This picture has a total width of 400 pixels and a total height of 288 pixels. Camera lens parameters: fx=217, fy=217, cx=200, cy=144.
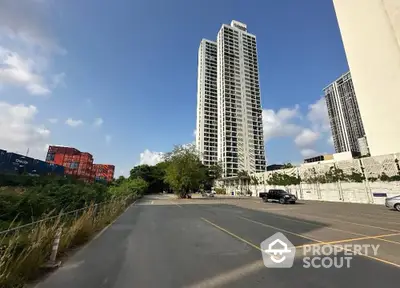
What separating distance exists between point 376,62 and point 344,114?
55.2 meters

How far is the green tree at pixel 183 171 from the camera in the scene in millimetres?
49906

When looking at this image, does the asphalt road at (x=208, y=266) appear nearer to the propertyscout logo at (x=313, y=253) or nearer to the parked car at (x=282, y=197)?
the propertyscout logo at (x=313, y=253)

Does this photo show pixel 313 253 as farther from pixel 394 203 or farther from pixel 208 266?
pixel 394 203

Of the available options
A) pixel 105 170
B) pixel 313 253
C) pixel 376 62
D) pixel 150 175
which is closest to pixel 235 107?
pixel 150 175

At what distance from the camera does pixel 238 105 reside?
122m

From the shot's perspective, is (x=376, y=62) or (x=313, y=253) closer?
(x=313, y=253)

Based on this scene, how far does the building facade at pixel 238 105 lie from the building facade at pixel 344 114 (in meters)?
41.9

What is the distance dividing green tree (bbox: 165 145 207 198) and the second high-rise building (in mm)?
61885

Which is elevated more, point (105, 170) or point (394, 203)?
point (105, 170)

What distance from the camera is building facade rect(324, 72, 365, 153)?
74.9 m

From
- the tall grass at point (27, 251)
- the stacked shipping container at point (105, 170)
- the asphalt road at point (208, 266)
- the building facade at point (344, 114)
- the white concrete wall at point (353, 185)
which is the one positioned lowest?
the asphalt road at point (208, 266)

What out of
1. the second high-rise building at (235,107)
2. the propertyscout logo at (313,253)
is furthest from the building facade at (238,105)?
the propertyscout logo at (313,253)

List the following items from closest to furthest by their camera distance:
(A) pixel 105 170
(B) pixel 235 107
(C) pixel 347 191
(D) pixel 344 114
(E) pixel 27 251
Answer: (E) pixel 27 251, (C) pixel 347 191, (D) pixel 344 114, (B) pixel 235 107, (A) pixel 105 170

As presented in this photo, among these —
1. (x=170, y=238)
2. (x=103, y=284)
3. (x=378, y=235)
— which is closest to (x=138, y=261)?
(x=103, y=284)
